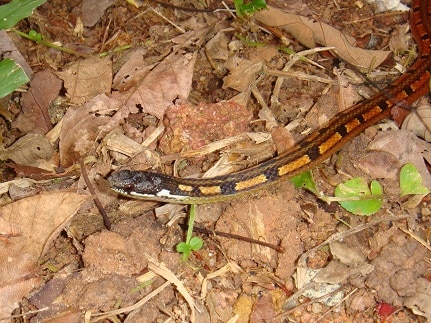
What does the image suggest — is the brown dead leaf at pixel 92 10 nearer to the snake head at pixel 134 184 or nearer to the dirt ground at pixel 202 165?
the dirt ground at pixel 202 165

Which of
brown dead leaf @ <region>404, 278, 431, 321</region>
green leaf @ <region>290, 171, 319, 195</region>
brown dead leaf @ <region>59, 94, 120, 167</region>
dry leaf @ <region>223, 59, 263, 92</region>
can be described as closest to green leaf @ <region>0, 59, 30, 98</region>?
brown dead leaf @ <region>59, 94, 120, 167</region>

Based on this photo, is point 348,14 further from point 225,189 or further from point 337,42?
point 225,189

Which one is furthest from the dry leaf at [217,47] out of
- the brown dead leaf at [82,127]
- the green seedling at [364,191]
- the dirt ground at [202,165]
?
the green seedling at [364,191]

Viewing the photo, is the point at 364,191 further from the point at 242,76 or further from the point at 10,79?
the point at 10,79

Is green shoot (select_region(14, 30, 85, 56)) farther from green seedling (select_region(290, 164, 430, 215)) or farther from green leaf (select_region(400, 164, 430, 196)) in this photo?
green leaf (select_region(400, 164, 430, 196))

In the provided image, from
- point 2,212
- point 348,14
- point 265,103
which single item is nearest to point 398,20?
point 348,14

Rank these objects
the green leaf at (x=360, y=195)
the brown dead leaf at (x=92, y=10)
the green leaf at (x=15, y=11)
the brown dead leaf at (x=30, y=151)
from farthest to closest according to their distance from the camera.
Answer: the brown dead leaf at (x=92, y=10) < the brown dead leaf at (x=30, y=151) < the green leaf at (x=360, y=195) < the green leaf at (x=15, y=11)

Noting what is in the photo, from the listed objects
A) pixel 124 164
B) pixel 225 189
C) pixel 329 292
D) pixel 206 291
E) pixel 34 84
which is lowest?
pixel 329 292
